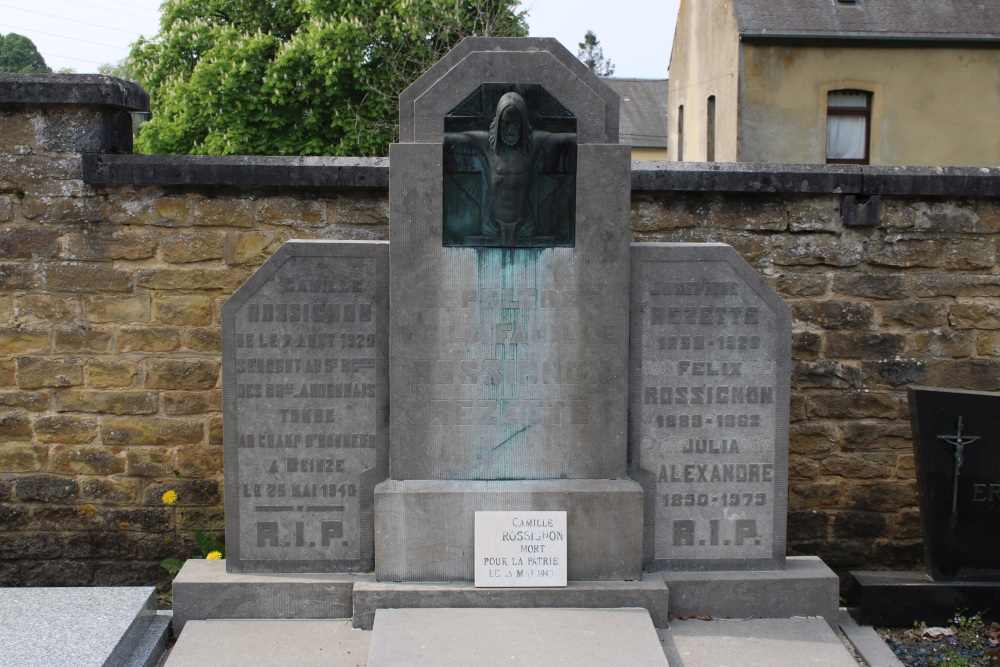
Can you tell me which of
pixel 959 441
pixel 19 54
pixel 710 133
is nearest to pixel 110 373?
pixel 959 441

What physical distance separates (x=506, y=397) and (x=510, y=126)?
113 centimetres

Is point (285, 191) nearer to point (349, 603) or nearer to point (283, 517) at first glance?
point (283, 517)

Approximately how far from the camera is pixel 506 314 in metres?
4.30

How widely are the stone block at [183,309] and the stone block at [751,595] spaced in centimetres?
296

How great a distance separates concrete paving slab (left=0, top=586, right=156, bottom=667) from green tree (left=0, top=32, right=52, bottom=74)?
4478 cm

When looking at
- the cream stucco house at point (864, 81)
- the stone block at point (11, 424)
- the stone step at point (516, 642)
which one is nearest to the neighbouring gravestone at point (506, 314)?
the stone step at point (516, 642)

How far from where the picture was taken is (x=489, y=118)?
423 cm

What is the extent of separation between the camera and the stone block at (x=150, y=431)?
573 centimetres

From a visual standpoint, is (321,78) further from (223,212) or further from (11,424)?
(11,424)

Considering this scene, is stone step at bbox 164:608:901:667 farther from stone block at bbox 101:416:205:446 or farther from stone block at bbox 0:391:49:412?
stone block at bbox 0:391:49:412

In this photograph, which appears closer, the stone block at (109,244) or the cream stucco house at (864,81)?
the stone block at (109,244)

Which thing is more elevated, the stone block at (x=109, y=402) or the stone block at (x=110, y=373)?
the stone block at (x=110, y=373)

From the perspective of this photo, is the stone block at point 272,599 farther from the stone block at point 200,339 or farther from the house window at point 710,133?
the house window at point 710,133

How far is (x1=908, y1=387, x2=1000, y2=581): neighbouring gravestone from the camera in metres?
4.69
